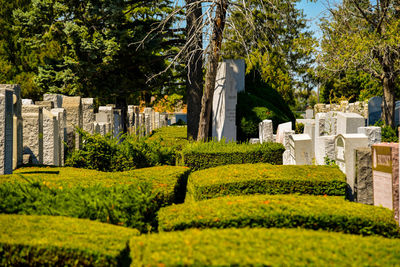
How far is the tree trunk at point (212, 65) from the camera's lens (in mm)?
12562

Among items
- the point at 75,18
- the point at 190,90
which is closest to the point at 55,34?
the point at 75,18

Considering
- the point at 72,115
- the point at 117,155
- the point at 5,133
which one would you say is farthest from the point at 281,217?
the point at 72,115

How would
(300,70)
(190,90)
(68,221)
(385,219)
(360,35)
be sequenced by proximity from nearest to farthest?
(68,221) < (385,219) < (190,90) < (360,35) < (300,70)

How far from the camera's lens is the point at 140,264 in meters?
3.29

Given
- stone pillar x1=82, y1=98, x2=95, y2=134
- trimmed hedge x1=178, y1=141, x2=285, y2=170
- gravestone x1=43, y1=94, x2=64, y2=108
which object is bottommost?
trimmed hedge x1=178, y1=141, x2=285, y2=170

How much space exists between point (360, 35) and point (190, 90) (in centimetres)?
797

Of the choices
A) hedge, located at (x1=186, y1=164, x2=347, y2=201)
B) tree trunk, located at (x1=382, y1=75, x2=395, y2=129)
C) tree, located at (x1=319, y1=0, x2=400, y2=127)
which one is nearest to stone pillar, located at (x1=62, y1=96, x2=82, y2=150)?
hedge, located at (x1=186, y1=164, x2=347, y2=201)

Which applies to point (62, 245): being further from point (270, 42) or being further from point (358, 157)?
point (270, 42)

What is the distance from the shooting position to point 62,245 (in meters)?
3.35

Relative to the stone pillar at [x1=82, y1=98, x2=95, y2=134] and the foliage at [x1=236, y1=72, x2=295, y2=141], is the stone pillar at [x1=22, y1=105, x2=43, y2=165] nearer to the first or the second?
the stone pillar at [x1=82, y1=98, x2=95, y2=134]

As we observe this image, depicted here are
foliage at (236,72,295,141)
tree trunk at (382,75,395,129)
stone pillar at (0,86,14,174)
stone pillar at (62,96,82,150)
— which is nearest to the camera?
stone pillar at (0,86,14,174)

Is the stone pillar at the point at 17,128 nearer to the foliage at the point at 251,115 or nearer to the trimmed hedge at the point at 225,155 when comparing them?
the trimmed hedge at the point at 225,155

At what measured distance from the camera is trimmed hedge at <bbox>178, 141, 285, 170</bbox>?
9305 millimetres

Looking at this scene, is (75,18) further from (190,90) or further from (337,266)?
(337,266)
